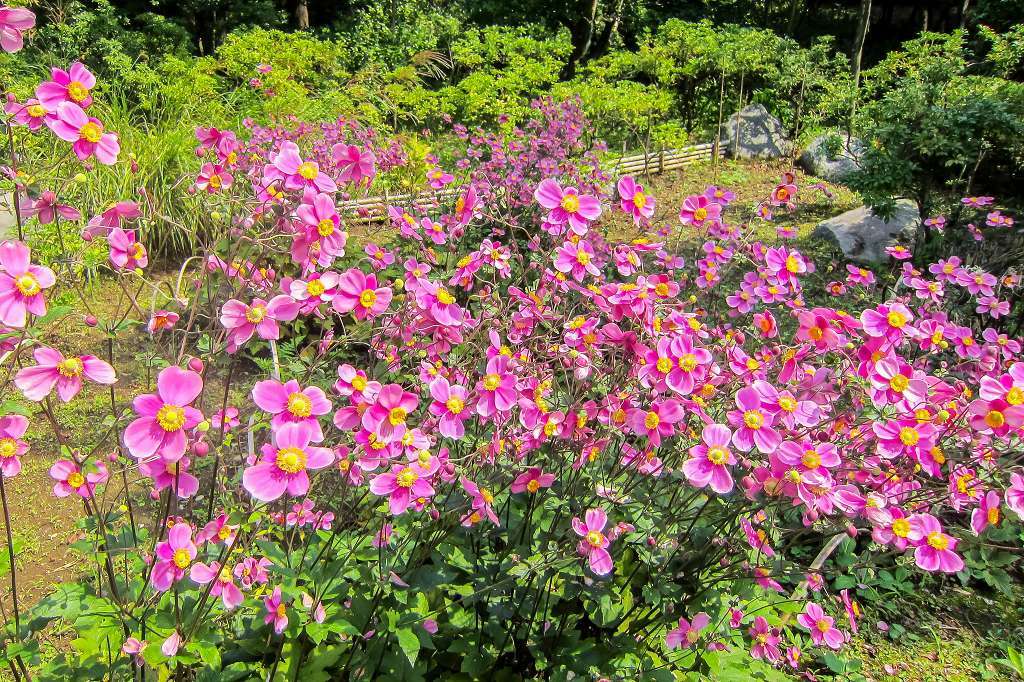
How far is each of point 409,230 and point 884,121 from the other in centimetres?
435

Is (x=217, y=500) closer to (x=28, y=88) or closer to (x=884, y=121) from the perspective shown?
(x=28, y=88)

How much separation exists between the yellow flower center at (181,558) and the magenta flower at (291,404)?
336 mm

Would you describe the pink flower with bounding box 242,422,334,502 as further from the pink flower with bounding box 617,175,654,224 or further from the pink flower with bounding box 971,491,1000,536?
the pink flower with bounding box 971,491,1000,536

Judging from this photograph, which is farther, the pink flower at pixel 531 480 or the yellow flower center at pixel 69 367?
the pink flower at pixel 531 480

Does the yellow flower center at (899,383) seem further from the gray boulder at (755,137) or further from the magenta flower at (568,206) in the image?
the gray boulder at (755,137)

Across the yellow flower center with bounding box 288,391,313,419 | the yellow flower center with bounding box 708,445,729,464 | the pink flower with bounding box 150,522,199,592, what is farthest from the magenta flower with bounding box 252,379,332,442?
the yellow flower center with bounding box 708,445,729,464

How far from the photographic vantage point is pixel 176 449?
1031mm

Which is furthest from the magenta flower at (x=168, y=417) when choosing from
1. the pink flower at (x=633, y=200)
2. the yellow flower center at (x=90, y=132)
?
the pink flower at (x=633, y=200)

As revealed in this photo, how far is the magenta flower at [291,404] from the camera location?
1094 millimetres

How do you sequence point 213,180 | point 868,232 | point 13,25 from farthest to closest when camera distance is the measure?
1. point 868,232
2. point 213,180
3. point 13,25

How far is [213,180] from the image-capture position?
1.62 m

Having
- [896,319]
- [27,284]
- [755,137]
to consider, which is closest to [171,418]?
[27,284]

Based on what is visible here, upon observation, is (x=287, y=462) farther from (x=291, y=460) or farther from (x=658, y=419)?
(x=658, y=419)

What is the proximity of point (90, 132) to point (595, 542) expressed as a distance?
1.16m
